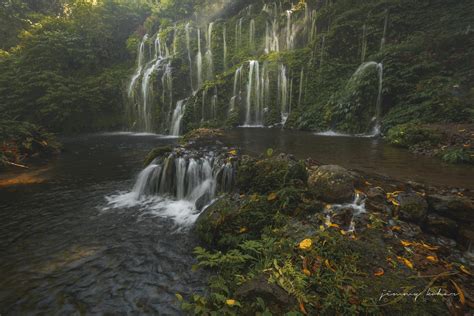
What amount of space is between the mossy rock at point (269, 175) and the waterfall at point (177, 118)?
15.5 meters

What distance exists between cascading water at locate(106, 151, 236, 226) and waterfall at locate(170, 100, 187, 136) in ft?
43.1

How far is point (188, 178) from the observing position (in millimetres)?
7148

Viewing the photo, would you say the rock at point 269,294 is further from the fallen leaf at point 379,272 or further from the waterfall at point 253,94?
the waterfall at point 253,94

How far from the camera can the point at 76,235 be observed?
16.7 feet

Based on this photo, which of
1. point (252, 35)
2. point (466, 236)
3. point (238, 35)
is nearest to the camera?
point (466, 236)

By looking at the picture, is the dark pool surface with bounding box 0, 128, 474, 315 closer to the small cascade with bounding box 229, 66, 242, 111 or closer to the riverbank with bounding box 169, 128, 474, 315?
the riverbank with bounding box 169, 128, 474, 315

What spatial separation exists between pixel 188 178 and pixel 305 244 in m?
4.41

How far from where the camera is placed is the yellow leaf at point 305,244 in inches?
136

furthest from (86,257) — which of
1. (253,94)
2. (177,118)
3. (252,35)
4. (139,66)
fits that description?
(139,66)

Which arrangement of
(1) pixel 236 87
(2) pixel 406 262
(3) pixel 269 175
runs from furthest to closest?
(1) pixel 236 87 < (3) pixel 269 175 < (2) pixel 406 262

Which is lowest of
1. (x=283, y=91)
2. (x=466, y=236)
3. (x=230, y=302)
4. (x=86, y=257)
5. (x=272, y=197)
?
(x=86, y=257)

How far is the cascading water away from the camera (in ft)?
21.0

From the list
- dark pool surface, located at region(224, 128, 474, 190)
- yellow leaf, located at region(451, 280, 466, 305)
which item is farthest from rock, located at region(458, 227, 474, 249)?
dark pool surface, located at region(224, 128, 474, 190)

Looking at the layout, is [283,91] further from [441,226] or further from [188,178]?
[441,226]
